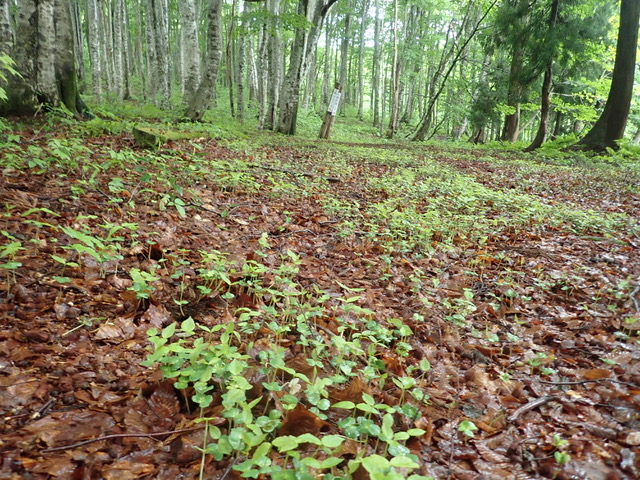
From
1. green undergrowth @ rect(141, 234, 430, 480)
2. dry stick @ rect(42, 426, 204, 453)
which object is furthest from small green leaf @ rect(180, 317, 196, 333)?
dry stick @ rect(42, 426, 204, 453)

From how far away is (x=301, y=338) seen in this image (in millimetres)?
2199

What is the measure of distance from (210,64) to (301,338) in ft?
32.7

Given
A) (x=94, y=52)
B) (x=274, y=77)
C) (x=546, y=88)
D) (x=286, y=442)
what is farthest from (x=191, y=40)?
(x=546, y=88)

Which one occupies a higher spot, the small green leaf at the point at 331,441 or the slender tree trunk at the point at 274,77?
the slender tree trunk at the point at 274,77

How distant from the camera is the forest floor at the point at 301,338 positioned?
151cm

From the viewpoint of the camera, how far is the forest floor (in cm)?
151

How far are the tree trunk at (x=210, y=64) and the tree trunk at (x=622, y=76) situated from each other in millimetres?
11903

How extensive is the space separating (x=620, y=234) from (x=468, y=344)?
12.2ft

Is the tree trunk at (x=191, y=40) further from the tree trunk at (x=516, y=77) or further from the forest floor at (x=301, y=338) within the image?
the tree trunk at (x=516, y=77)

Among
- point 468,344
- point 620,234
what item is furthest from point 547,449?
point 620,234

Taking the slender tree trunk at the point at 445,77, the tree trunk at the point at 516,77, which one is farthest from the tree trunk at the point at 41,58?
the tree trunk at the point at 516,77

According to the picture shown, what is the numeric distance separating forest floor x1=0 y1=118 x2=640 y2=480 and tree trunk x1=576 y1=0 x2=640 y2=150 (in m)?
8.86

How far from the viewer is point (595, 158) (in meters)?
11.6

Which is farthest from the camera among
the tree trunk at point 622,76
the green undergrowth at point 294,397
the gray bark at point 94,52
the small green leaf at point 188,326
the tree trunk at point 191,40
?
the gray bark at point 94,52
